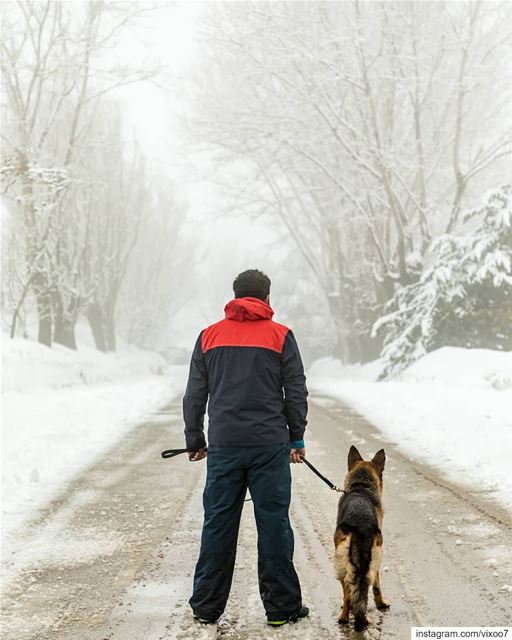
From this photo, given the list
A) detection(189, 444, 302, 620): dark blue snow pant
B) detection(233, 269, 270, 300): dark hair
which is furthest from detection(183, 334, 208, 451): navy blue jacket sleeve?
detection(233, 269, 270, 300): dark hair

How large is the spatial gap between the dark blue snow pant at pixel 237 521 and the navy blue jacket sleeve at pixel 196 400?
0.64 feet

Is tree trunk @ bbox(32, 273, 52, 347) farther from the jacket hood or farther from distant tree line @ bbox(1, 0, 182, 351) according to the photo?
the jacket hood

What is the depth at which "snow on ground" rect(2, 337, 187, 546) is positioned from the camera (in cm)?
764

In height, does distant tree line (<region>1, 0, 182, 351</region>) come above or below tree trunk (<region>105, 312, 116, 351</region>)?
above

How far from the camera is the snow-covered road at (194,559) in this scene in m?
3.92

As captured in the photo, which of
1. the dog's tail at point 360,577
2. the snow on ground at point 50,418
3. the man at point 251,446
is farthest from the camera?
the snow on ground at point 50,418

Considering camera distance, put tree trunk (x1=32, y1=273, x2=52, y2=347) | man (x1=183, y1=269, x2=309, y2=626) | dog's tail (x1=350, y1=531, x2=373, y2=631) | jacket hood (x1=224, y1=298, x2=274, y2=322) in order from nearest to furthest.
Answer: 1. dog's tail (x1=350, y1=531, x2=373, y2=631)
2. man (x1=183, y1=269, x2=309, y2=626)
3. jacket hood (x1=224, y1=298, x2=274, y2=322)
4. tree trunk (x1=32, y1=273, x2=52, y2=347)

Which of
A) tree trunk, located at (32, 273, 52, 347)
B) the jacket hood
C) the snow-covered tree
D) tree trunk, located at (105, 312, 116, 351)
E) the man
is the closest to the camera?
the man

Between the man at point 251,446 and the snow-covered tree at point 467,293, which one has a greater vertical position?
the snow-covered tree at point 467,293

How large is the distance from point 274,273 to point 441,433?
4303 centimetres

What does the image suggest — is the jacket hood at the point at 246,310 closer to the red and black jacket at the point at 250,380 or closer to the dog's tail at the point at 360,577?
the red and black jacket at the point at 250,380

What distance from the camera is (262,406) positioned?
4113 millimetres

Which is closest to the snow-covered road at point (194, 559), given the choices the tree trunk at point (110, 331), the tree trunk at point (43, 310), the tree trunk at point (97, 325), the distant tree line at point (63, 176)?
the distant tree line at point (63, 176)

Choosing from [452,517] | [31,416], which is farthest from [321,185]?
[452,517]
